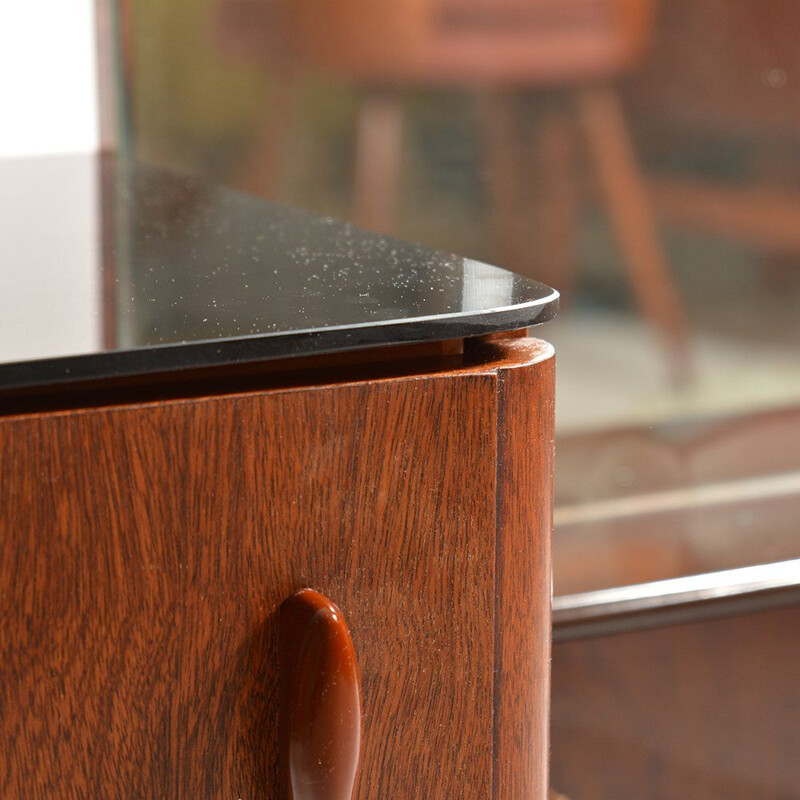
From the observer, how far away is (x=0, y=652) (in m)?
0.33

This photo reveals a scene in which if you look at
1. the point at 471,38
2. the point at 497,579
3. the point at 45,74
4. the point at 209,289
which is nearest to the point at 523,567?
the point at 497,579

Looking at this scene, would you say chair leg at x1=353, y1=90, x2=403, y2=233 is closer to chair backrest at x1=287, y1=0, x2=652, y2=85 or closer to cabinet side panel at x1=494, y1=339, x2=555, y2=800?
chair backrest at x1=287, y1=0, x2=652, y2=85

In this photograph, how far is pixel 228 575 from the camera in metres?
0.35

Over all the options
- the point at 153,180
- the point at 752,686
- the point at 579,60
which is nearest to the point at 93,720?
the point at 153,180

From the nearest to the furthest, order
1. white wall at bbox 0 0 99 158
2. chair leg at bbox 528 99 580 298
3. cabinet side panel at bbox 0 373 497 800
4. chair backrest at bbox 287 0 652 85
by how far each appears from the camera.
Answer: cabinet side panel at bbox 0 373 497 800
white wall at bbox 0 0 99 158
chair backrest at bbox 287 0 652 85
chair leg at bbox 528 99 580 298

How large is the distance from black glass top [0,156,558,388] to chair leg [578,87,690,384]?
0.55 m

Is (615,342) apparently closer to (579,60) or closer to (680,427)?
(680,427)

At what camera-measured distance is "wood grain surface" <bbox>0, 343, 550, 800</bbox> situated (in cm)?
33

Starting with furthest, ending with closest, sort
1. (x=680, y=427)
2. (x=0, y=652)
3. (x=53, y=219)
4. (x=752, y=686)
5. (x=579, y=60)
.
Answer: (x=680, y=427), (x=579, y=60), (x=752, y=686), (x=53, y=219), (x=0, y=652)

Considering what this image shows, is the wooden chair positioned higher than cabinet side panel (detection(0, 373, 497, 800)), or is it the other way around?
the wooden chair

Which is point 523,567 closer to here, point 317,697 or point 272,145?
point 317,697

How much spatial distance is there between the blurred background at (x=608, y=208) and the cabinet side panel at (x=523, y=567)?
0.52 metres

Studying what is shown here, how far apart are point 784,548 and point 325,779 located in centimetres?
90

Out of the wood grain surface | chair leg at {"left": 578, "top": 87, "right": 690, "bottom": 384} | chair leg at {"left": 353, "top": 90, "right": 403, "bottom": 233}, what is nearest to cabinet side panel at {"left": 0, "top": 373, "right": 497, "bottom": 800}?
the wood grain surface
